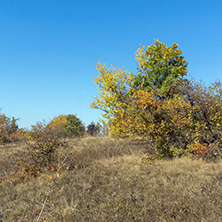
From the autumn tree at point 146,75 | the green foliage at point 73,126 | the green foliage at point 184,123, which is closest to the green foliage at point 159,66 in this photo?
the autumn tree at point 146,75

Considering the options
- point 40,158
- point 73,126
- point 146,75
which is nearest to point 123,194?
point 40,158

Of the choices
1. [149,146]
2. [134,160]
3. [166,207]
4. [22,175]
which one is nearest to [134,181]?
[166,207]

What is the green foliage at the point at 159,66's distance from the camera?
597 inches

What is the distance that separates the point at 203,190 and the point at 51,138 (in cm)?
560

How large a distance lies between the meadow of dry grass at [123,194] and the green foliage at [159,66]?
892 cm

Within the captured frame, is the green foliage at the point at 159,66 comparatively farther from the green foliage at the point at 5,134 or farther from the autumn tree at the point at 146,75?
the green foliage at the point at 5,134

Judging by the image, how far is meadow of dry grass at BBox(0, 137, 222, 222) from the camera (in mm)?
3889

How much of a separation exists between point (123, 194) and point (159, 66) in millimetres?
12300

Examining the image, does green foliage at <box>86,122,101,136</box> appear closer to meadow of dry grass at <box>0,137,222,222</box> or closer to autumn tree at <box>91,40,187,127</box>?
autumn tree at <box>91,40,187,127</box>

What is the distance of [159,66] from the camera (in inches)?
602

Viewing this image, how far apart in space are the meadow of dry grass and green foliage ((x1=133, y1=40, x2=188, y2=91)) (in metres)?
8.92

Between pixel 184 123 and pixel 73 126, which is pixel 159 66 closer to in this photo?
pixel 184 123

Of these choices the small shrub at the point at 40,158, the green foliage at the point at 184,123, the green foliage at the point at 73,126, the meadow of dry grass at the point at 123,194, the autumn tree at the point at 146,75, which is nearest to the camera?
the meadow of dry grass at the point at 123,194

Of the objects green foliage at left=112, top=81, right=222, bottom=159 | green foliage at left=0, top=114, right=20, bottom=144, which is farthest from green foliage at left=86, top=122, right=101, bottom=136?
green foliage at left=112, top=81, right=222, bottom=159
